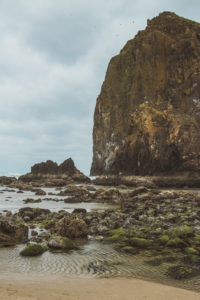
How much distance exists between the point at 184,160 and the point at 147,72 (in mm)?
32990

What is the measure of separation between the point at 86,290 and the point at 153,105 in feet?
206

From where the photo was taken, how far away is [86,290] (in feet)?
14.4

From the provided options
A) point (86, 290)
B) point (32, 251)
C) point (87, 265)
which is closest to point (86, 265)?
point (87, 265)

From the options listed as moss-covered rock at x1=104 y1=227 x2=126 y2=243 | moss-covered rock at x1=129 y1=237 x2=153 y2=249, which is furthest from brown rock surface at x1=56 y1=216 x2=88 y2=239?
moss-covered rock at x1=129 y1=237 x2=153 y2=249

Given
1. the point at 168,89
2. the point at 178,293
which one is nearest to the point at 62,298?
the point at 178,293

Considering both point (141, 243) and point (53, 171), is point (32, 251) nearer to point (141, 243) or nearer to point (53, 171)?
point (141, 243)

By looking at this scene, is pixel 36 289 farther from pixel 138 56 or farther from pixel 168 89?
pixel 138 56

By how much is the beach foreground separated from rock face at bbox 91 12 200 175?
45881 mm

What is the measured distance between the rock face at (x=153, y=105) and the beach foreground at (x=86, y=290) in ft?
151

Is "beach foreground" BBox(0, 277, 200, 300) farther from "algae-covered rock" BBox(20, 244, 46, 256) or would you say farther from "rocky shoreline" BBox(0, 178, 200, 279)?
"algae-covered rock" BBox(20, 244, 46, 256)

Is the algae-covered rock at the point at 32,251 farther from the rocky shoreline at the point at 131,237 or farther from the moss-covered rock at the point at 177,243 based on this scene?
the moss-covered rock at the point at 177,243

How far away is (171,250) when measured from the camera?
7855 millimetres

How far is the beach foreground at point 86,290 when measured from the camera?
3.90m


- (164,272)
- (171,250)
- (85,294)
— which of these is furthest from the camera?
(171,250)
